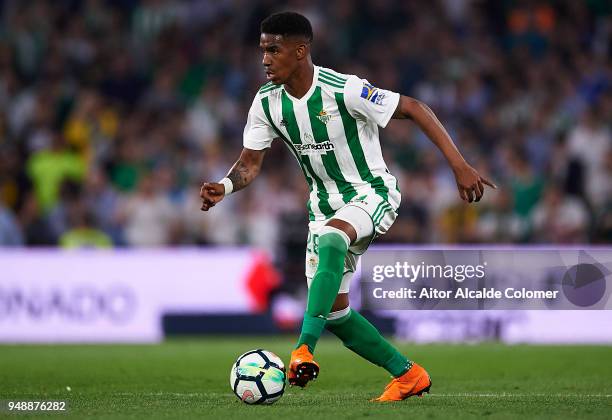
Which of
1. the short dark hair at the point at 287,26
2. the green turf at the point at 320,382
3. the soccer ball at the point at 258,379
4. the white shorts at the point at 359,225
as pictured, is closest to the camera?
the green turf at the point at 320,382

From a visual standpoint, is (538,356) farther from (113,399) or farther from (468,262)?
(113,399)

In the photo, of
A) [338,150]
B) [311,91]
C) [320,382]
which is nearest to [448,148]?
[338,150]

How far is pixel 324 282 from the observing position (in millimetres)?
6441

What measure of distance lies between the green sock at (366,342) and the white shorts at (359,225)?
19 cm

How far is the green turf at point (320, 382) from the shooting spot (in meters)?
6.37

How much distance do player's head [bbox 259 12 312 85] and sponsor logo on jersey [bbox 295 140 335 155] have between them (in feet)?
1.33

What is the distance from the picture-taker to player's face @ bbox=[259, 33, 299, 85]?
6.87 m

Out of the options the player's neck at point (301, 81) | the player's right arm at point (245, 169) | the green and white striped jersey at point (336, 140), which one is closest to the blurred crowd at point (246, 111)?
the player's right arm at point (245, 169)

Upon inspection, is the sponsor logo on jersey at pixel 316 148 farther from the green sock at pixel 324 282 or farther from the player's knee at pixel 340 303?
the player's knee at pixel 340 303

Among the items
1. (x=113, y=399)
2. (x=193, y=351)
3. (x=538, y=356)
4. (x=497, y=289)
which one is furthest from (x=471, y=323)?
(x=113, y=399)

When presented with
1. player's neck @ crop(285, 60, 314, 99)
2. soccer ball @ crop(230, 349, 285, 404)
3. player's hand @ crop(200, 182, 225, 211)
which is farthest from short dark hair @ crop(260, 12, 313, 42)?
soccer ball @ crop(230, 349, 285, 404)

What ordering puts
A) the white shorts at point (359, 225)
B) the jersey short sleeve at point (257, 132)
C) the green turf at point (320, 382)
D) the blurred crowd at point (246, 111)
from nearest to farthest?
the green turf at point (320, 382)
the white shorts at point (359, 225)
the jersey short sleeve at point (257, 132)
the blurred crowd at point (246, 111)

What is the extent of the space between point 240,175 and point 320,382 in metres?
2.07

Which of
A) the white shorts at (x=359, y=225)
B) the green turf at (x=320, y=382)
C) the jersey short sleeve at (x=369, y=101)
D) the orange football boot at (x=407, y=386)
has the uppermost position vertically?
the jersey short sleeve at (x=369, y=101)
